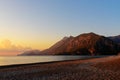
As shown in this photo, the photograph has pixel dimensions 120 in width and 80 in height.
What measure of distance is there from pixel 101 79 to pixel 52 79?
4983 millimetres

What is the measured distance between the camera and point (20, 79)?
1118 inches

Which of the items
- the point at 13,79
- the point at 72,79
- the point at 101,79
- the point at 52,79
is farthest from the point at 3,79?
the point at 101,79

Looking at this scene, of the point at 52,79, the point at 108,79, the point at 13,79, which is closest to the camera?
the point at 108,79

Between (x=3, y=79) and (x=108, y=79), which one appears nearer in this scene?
(x=108, y=79)

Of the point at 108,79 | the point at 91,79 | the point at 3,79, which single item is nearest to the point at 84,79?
the point at 91,79

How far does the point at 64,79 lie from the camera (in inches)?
1025

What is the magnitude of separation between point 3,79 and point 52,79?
6003 mm

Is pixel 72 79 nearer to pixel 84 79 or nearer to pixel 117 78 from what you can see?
pixel 84 79

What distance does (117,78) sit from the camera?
25672 mm

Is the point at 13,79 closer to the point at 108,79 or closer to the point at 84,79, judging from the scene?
the point at 84,79

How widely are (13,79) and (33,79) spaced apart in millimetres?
2377

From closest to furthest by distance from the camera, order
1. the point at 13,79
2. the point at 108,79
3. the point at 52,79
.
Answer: the point at 108,79, the point at 52,79, the point at 13,79

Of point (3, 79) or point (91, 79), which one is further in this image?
point (3, 79)

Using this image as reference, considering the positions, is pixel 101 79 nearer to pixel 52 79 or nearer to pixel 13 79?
pixel 52 79
